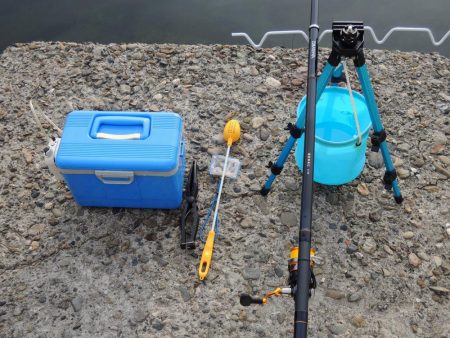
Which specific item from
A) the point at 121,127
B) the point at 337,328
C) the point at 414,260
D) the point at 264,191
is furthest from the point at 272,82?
the point at 337,328

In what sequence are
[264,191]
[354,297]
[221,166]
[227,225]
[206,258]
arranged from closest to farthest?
1. [354,297]
2. [206,258]
3. [227,225]
4. [264,191]
5. [221,166]

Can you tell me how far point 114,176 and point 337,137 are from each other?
63.9 inches

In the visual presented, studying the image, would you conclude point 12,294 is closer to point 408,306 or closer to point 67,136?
point 67,136

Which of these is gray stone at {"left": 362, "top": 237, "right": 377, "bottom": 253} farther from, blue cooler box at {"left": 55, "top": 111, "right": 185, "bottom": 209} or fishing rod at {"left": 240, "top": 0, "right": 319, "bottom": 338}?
blue cooler box at {"left": 55, "top": 111, "right": 185, "bottom": 209}

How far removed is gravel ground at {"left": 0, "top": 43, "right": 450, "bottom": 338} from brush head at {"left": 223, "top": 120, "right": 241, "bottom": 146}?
0.11 metres

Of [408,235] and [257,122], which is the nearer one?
[408,235]

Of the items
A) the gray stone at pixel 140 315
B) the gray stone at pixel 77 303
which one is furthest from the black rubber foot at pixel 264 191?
the gray stone at pixel 77 303

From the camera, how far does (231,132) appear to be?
11.6ft

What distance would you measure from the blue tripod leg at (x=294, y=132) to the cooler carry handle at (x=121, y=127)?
0.89 metres

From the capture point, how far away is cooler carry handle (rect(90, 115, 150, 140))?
112 inches

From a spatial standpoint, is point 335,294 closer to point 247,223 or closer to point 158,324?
point 247,223

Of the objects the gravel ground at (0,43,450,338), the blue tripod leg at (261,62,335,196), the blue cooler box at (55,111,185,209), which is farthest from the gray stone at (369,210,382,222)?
the blue cooler box at (55,111,185,209)

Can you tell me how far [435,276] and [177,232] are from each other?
171cm

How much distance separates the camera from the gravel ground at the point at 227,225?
280 centimetres
